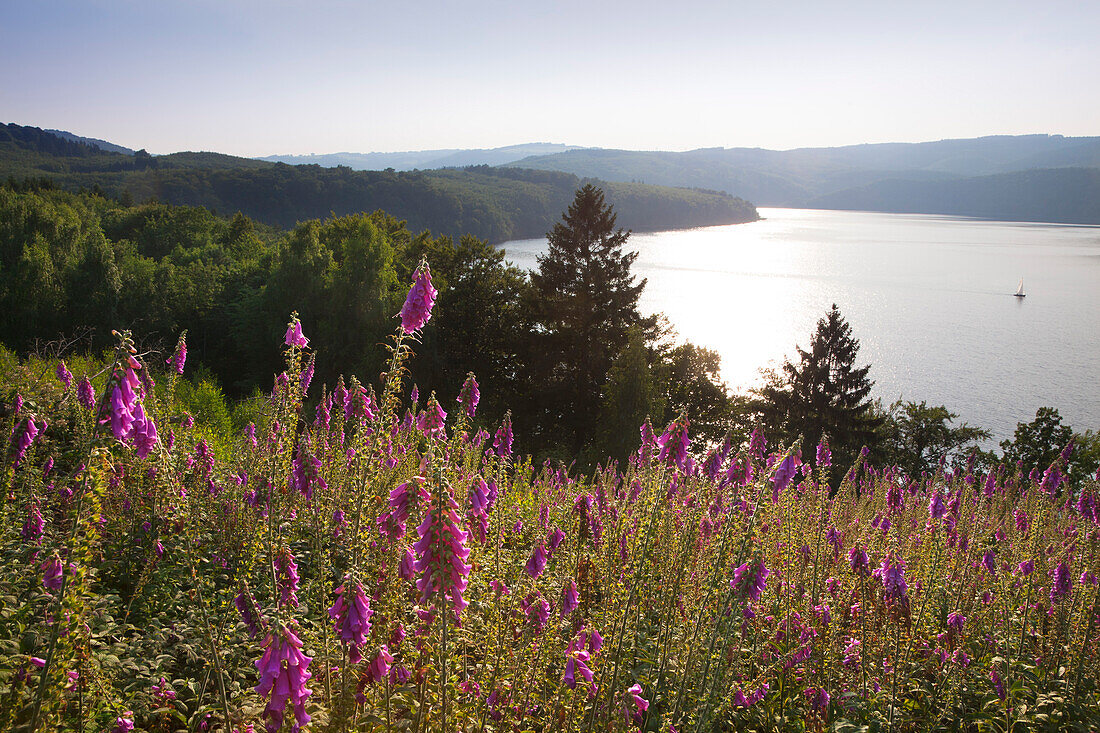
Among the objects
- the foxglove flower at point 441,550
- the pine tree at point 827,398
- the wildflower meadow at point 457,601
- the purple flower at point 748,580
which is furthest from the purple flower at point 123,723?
the pine tree at point 827,398

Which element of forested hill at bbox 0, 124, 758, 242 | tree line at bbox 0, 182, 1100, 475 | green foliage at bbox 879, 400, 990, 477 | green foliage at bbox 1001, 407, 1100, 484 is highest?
forested hill at bbox 0, 124, 758, 242

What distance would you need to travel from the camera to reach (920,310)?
66.2 m

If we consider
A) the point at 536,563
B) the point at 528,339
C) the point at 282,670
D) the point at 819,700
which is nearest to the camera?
the point at 282,670

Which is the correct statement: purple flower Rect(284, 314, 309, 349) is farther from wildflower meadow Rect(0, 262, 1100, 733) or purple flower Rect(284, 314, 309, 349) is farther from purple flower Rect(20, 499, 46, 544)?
purple flower Rect(20, 499, 46, 544)

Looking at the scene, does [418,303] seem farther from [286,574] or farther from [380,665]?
[380,665]

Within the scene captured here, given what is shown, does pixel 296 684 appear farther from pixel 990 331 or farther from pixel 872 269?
pixel 872 269

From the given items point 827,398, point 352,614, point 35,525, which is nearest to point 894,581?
point 352,614

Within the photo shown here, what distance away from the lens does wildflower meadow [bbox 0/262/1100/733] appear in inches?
108

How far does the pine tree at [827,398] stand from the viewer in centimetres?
3378

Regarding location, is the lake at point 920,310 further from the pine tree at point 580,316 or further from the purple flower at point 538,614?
the purple flower at point 538,614

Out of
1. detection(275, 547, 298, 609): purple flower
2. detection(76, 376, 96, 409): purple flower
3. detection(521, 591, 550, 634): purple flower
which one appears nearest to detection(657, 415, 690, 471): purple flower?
detection(521, 591, 550, 634): purple flower

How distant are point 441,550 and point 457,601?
0.31 metres

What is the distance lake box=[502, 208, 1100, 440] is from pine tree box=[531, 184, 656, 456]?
16919 mm

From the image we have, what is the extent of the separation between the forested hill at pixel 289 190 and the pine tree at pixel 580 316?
65.2m
